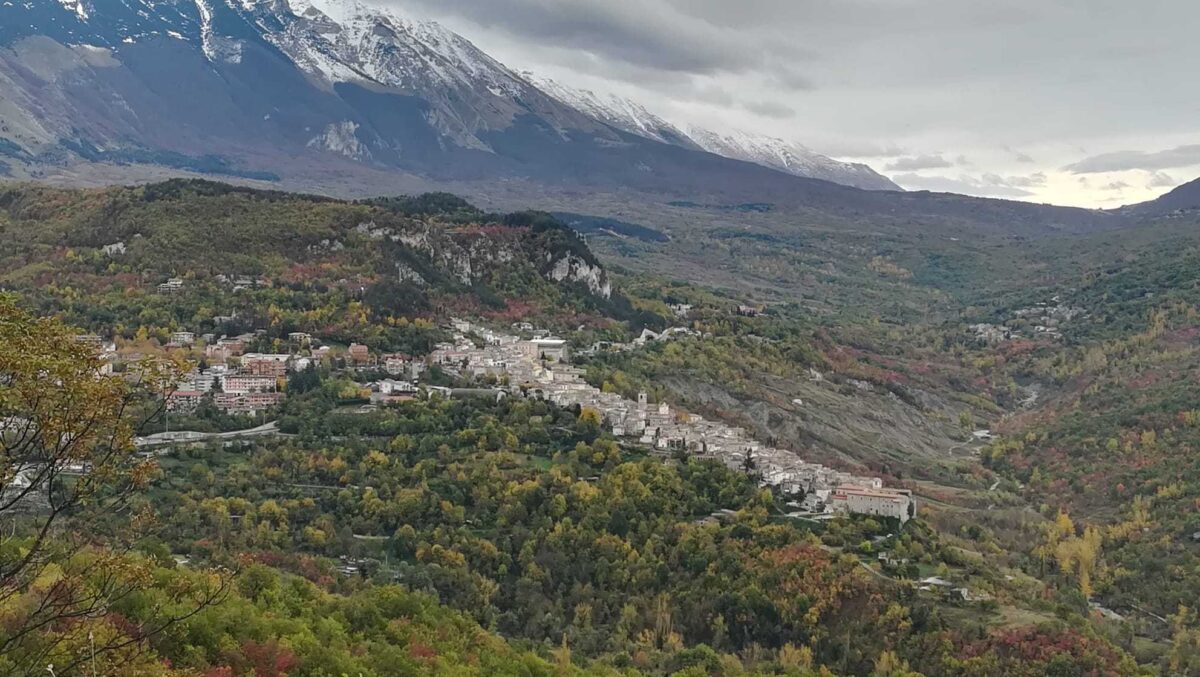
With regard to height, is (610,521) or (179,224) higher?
(179,224)

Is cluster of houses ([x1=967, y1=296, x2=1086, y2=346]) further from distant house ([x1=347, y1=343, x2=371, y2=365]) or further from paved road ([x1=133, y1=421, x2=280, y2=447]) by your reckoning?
paved road ([x1=133, y1=421, x2=280, y2=447])

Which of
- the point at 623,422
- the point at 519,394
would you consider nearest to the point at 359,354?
the point at 519,394

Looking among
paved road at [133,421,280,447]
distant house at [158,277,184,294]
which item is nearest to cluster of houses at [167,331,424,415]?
paved road at [133,421,280,447]

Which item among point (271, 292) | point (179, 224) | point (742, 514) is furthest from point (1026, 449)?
point (179, 224)

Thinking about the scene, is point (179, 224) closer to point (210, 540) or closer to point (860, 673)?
point (210, 540)

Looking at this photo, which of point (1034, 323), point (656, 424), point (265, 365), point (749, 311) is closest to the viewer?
point (656, 424)

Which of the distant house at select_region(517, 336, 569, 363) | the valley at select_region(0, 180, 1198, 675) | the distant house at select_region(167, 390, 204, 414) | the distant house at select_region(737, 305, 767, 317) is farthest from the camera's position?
the distant house at select_region(737, 305, 767, 317)

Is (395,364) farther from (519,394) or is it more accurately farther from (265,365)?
(519,394)
